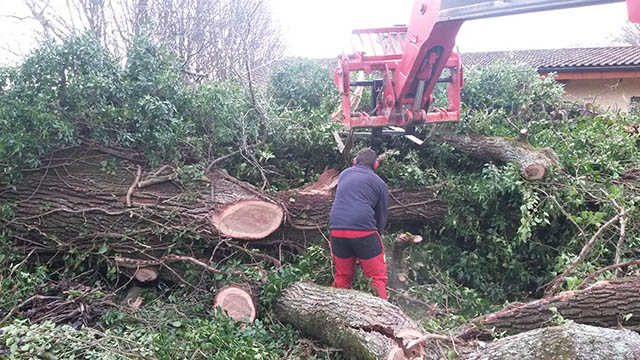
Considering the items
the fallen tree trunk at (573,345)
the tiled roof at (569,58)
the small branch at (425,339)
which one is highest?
the tiled roof at (569,58)

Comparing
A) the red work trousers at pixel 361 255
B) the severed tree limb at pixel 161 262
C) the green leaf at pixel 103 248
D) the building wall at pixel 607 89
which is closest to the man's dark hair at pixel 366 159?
the red work trousers at pixel 361 255

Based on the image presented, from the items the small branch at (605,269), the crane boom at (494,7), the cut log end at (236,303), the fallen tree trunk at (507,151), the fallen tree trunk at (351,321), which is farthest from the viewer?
the fallen tree trunk at (507,151)

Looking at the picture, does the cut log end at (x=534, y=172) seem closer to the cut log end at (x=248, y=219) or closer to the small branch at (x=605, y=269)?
the small branch at (x=605, y=269)

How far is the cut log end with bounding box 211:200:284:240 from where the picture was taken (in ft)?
14.4

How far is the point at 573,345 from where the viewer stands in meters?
2.26

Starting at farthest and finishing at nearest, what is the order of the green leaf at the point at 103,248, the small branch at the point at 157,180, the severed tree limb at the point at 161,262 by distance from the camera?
the small branch at the point at 157,180, the green leaf at the point at 103,248, the severed tree limb at the point at 161,262

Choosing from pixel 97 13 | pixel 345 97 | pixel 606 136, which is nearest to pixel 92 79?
pixel 345 97

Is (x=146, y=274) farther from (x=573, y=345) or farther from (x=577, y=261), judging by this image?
(x=577, y=261)

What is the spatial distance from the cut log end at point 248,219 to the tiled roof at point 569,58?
7.51 m

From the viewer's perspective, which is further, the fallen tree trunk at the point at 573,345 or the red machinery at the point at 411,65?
the red machinery at the point at 411,65

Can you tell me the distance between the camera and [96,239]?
437 cm

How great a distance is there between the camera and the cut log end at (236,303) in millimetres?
3801

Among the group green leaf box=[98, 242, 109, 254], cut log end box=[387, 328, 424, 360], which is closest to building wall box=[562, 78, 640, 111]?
cut log end box=[387, 328, 424, 360]

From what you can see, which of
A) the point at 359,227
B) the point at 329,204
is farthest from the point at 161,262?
the point at 359,227
